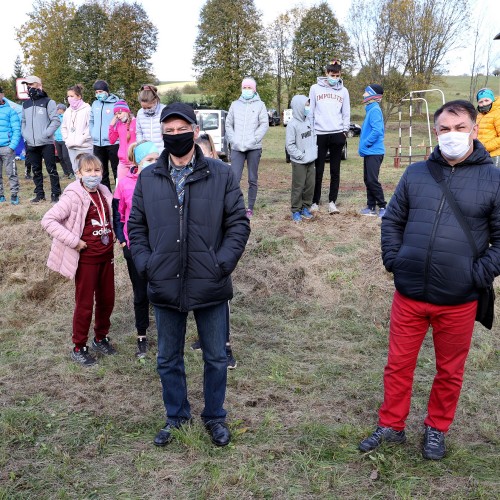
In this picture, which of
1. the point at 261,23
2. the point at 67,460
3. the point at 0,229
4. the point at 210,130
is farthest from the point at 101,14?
the point at 67,460

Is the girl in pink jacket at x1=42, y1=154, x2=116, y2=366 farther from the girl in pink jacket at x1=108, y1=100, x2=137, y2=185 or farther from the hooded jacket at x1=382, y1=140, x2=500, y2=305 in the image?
the hooded jacket at x1=382, y1=140, x2=500, y2=305

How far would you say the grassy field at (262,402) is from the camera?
10.2ft

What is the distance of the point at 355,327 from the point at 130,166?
2.68 meters

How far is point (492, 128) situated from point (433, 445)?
17.2ft

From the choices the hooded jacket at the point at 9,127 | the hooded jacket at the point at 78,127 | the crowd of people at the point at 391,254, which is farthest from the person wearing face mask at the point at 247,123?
the crowd of people at the point at 391,254

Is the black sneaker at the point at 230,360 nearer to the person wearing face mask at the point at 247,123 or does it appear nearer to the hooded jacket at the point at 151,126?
the hooded jacket at the point at 151,126

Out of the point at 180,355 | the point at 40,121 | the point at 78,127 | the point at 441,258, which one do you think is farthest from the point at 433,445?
the point at 40,121

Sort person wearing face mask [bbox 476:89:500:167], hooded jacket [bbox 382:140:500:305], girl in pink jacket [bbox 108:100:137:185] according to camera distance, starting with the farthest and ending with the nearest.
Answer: person wearing face mask [bbox 476:89:500:167]
girl in pink jacket [bbox 108:100:137:185]
hooded jacket [bbox 382:140:500:305]

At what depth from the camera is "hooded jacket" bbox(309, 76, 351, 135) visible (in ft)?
26.1

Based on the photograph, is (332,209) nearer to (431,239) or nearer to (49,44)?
(431,239)

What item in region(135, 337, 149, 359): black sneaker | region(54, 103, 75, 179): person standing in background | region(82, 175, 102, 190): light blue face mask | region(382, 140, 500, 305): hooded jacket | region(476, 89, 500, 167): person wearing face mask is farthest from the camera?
region(54, 103, 75, 179): person standing in background

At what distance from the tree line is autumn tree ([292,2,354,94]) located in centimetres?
8

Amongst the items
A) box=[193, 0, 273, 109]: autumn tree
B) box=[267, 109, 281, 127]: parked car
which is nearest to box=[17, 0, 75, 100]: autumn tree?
box=[193, 0, 273, 109]: autumn tree

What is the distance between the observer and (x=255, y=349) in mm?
4988
